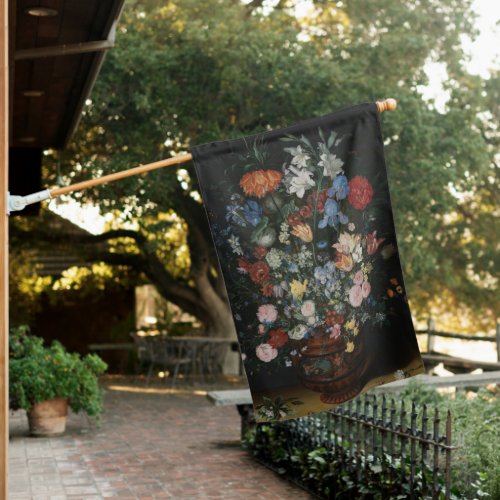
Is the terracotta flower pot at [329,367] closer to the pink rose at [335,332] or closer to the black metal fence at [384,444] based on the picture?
the pink rose at [335,332]

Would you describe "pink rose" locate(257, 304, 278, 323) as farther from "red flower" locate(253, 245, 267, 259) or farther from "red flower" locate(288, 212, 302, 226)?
"red flower" locate(288, 212, 302, 226)

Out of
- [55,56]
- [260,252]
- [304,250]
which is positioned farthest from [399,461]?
[55,56]

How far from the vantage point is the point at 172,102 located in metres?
14.4

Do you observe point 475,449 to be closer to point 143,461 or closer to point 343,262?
point 343,262

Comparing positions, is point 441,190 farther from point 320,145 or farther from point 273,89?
point 320,145

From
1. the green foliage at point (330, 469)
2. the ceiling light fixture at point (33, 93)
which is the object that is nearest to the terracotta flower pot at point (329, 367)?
the green foliage at point (330, 469)

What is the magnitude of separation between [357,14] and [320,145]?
12.9 m

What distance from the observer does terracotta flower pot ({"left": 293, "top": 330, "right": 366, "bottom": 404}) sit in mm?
4660

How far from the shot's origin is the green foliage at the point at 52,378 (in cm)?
1021

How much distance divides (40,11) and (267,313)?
129 inches

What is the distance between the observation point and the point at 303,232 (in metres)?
4.64

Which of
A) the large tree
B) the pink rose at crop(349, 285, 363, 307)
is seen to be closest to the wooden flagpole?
the pink rose at crop(349, 285, 363, 307)

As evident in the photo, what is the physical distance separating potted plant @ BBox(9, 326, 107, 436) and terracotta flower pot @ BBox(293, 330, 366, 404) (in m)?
6.15

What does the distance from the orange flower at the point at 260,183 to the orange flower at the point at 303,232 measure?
23 centimetres
